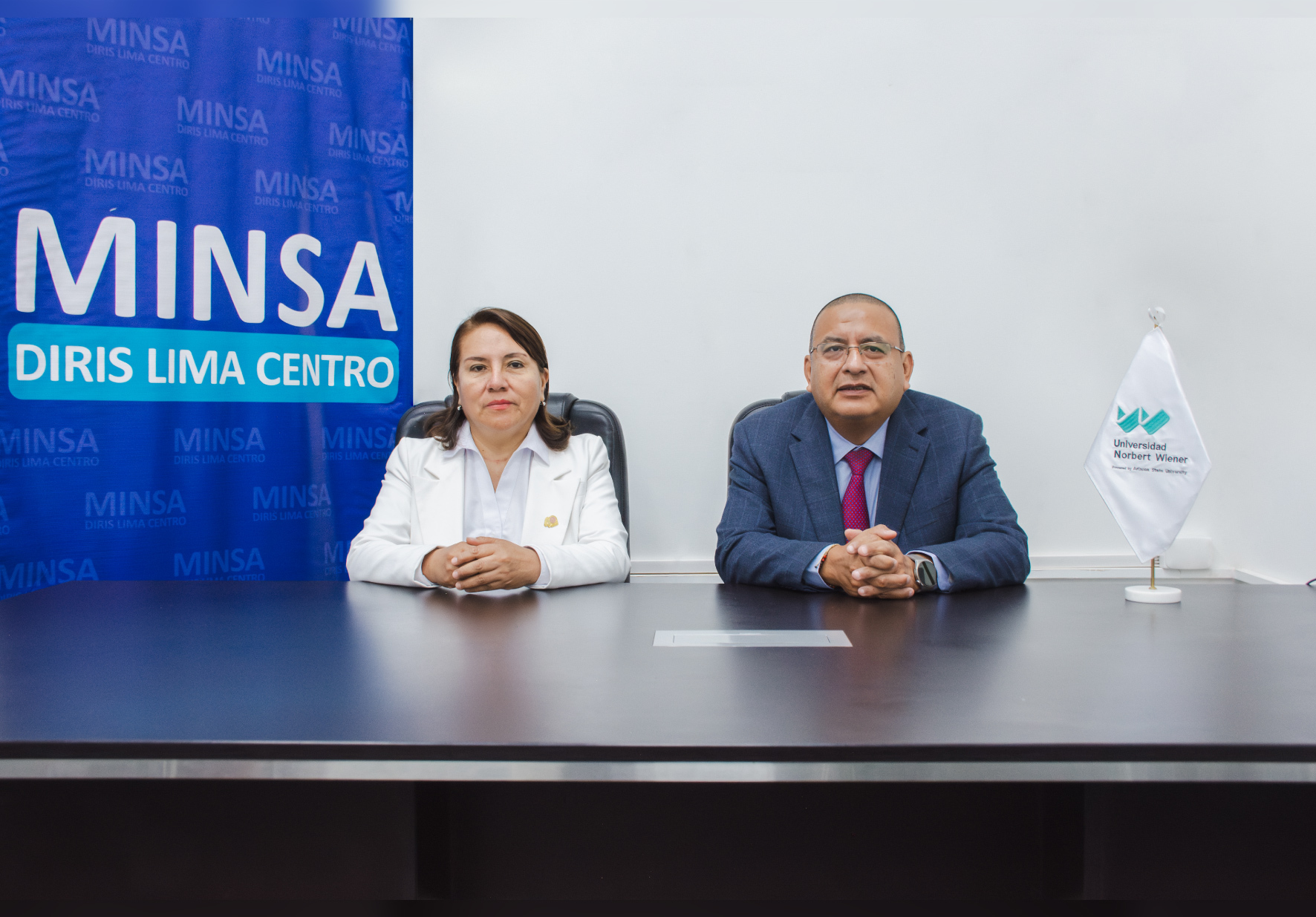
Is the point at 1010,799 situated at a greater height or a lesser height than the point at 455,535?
lesser

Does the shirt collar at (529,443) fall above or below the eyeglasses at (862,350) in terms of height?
below

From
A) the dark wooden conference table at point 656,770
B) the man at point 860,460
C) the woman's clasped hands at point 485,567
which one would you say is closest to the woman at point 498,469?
the woman's clasped hands at point 485,567

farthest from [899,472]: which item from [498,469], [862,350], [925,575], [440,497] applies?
[440,497]

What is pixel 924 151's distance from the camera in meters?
2.75

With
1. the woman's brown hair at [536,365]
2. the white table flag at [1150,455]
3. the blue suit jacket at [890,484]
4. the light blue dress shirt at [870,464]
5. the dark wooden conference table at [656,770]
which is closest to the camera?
the dark wooden conference table at [656,770]

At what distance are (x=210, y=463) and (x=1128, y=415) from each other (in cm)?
258

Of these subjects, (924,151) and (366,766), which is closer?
(366,766)

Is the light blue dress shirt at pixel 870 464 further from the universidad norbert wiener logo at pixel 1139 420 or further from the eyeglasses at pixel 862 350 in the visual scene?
the universidad norbert wiener logo at pixel 1139 420

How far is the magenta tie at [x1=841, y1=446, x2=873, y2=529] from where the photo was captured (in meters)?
2.08

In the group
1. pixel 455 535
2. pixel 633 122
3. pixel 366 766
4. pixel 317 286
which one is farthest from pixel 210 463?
pixel 366 766

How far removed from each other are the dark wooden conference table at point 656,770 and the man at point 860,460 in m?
0.79

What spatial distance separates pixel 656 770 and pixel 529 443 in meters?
1.53

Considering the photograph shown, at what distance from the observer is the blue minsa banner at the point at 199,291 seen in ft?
7.93

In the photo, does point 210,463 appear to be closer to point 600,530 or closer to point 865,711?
point 600,530
